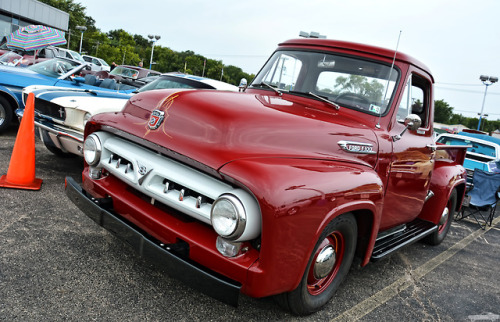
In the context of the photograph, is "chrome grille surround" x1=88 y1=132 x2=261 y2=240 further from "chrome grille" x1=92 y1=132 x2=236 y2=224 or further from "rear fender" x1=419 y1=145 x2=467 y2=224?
"rear fender" x1=419 y1=145 x2=467 y2=224

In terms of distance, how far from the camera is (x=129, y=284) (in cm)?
297

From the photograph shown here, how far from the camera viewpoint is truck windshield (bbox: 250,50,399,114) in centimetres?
354

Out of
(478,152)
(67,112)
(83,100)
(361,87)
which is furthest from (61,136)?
(478,152)

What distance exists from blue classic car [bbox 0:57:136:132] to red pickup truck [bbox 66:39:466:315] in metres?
4.40

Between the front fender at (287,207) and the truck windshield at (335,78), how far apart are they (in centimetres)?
116

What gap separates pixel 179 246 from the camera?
A: 2400 millimetres

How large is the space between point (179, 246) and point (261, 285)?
543 millimetres

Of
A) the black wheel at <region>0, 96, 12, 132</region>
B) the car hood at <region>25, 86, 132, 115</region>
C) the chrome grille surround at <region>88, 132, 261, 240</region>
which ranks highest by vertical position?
the car hood at <region>25, 86, 132, 115</region>

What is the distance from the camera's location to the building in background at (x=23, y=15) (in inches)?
1379

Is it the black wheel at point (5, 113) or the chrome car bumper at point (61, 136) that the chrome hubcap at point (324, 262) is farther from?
the black wheel at point (5, 113)

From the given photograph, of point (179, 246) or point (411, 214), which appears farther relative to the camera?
point (411, 214)

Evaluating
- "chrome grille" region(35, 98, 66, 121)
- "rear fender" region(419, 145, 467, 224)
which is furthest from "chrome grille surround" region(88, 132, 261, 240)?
"rear fender" region(419, 145, 467, 224)

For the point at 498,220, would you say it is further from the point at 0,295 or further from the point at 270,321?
the point at 0,295

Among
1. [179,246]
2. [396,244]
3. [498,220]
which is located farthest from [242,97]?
[498,220]
